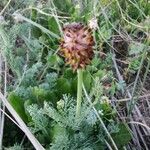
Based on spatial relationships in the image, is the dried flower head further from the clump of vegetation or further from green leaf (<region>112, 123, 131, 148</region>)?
green leaf (<region>112, 123, 131, 148</region>)

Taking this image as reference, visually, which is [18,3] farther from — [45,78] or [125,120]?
[125,120]

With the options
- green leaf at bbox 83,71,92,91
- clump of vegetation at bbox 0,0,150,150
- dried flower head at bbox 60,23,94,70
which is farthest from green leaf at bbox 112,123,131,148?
dried flower head at bbox 60,23,94,70

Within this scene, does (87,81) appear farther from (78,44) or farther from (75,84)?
(78,44)

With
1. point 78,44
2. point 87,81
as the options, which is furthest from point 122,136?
point 78,44

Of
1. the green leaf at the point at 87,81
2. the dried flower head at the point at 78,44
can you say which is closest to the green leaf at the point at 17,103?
the green leaf at the point at 87,81

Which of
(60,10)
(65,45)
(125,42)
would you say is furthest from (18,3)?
(65,45)

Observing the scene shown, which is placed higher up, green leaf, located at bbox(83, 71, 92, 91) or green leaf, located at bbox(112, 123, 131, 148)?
green leaf, located at bbox(83, 71, 92, 91)
